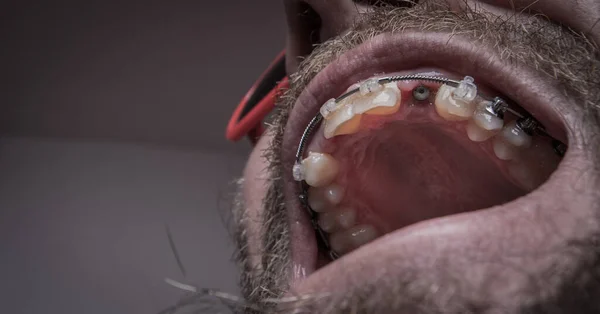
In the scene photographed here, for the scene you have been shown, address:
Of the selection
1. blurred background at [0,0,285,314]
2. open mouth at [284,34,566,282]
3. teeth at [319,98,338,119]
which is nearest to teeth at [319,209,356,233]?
open mouth at [284,34,566,282]

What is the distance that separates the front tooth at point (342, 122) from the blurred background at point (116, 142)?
56cm

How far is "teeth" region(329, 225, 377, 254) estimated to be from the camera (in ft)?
2.05

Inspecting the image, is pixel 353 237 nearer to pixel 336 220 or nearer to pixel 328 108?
pixel 336 220

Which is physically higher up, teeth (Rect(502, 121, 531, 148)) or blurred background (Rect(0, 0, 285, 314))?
teeth (Rect(502, 121, 531, 148))

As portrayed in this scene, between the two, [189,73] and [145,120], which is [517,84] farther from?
[145,120]

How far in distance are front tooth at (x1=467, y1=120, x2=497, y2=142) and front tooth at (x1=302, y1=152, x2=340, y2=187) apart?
0.14 metres

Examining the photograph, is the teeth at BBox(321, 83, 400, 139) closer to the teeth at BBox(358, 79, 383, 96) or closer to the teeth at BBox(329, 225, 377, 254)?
the teeth at BBox(358, 79, 383, 96)

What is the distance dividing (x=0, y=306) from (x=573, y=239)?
972 millimetres

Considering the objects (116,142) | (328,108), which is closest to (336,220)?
(328,108)

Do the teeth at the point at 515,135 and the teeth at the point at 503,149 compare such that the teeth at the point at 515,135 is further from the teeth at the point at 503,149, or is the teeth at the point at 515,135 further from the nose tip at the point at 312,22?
the nose tip at the point at 312,22

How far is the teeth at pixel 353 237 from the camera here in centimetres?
62

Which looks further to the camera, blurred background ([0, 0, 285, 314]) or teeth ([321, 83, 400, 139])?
blurred background ([0, 0, 285, 314])

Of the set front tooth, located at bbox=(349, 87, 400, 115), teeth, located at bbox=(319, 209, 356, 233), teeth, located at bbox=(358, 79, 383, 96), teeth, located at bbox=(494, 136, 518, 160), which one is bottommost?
teeth, located at bbox=(319, 209, 356, 233)

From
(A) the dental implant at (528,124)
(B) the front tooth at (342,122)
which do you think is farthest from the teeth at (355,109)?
(A) the dental implant at (528,124)
